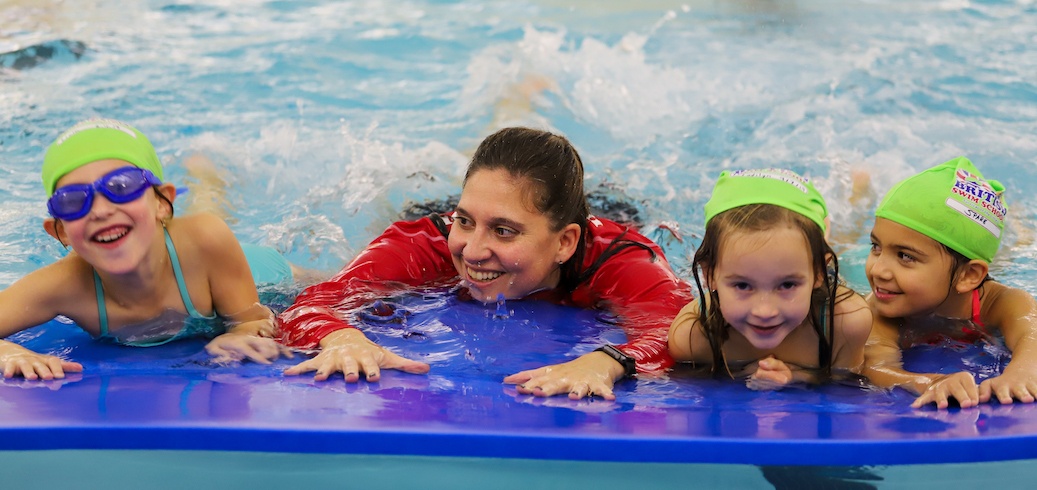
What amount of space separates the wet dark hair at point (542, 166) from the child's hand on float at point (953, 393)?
1.31 metres

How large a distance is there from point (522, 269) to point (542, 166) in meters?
0.36

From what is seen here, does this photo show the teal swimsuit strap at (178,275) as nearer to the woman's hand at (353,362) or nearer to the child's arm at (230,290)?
the child's arm at (230,290)

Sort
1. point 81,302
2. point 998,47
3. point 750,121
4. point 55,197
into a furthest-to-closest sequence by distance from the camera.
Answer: point 998,47
point 750,121
point 81,302
point 55,197

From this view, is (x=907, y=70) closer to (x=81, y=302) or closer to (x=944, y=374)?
(x=944, y=374)

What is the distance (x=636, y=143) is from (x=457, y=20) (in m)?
4.32

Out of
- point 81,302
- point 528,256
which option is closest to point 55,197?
point 81,302

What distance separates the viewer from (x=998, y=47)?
8.66 metres

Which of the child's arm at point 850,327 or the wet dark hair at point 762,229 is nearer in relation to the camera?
the wet dark hair at point 762,229

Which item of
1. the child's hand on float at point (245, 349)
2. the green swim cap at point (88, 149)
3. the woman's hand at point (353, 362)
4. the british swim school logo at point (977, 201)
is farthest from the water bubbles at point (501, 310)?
the british swim school logo at point (977, 201)

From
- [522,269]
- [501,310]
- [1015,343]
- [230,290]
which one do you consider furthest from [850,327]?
[230,290]

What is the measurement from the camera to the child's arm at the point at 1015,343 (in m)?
2.69

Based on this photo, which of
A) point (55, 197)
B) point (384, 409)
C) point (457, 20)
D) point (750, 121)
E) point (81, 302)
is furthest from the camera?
point (457, 20)

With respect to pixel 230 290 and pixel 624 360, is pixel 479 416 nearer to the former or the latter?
pixel 624 360

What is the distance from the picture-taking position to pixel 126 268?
2.96 meters
